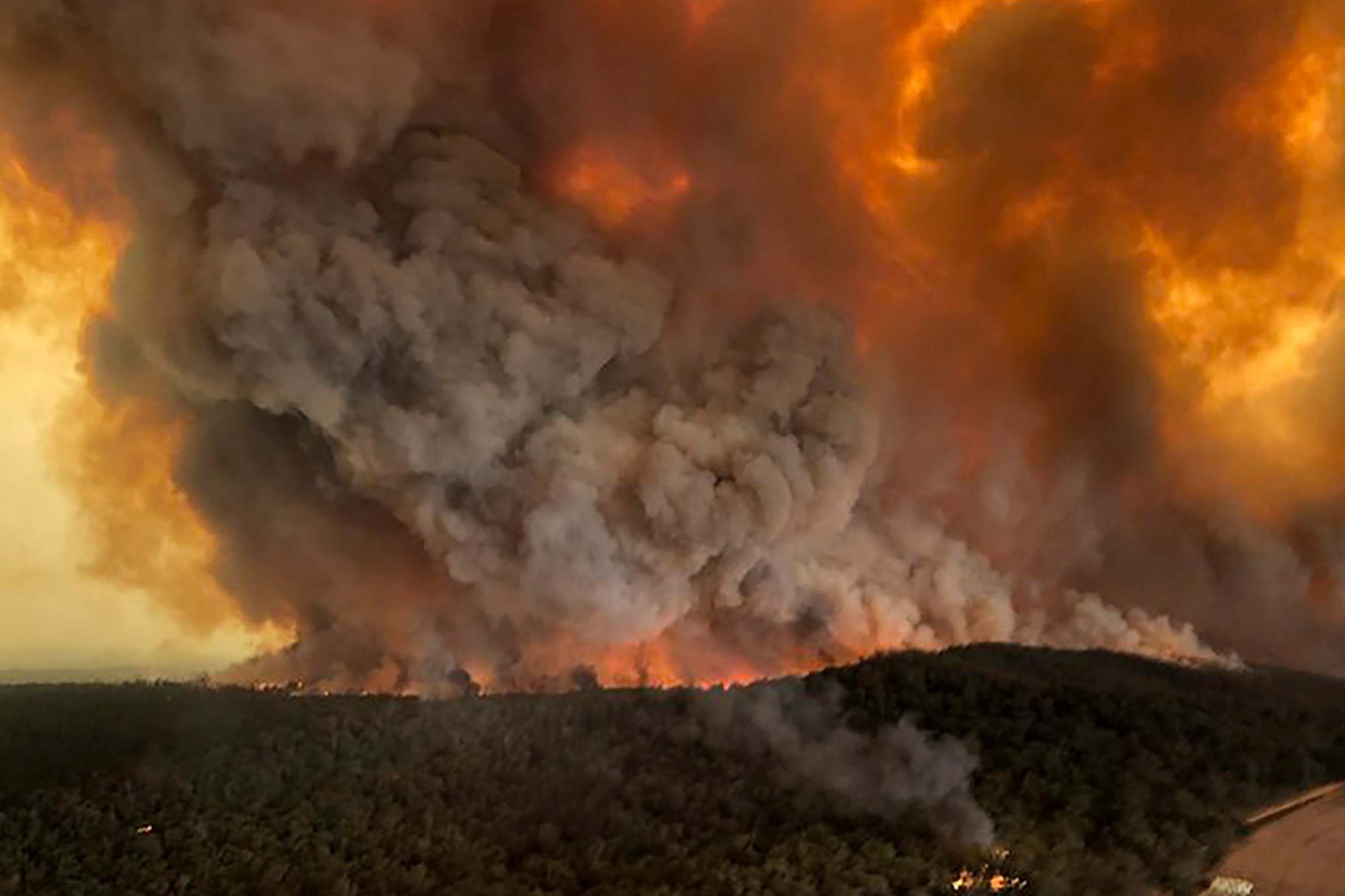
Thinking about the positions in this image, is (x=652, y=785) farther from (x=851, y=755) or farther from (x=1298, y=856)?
(x=1298, y=856)

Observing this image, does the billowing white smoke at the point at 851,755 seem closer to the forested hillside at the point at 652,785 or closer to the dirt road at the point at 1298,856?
the forested hillside at the point at 652,785

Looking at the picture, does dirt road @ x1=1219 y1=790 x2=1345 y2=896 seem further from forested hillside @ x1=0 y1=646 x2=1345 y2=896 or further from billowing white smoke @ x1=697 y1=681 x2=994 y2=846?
billowing white smoke @ x1=697 y1=681 x2=994 y2=846

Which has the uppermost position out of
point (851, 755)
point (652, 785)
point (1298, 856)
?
point (851, 755)

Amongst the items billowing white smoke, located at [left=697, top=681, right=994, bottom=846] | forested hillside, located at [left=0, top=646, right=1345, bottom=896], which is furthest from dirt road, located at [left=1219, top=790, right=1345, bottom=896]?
billowing white smoke, located at [left=697, top=681, right=994, bottom=846]

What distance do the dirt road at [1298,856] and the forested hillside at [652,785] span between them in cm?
40

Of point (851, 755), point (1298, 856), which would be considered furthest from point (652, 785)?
point (1298, 856)

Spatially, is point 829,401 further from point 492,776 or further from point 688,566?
point 492,776

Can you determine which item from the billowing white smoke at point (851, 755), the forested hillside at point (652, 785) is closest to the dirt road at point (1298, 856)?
the forested hillside at point (652, 785)

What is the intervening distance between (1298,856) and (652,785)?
8602mm

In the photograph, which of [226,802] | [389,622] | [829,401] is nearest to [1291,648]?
[829,401]

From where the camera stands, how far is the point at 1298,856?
16.0m

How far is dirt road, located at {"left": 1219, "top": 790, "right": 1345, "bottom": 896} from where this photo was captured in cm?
1536

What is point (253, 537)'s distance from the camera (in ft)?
87.2

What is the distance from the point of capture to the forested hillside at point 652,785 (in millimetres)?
14844
